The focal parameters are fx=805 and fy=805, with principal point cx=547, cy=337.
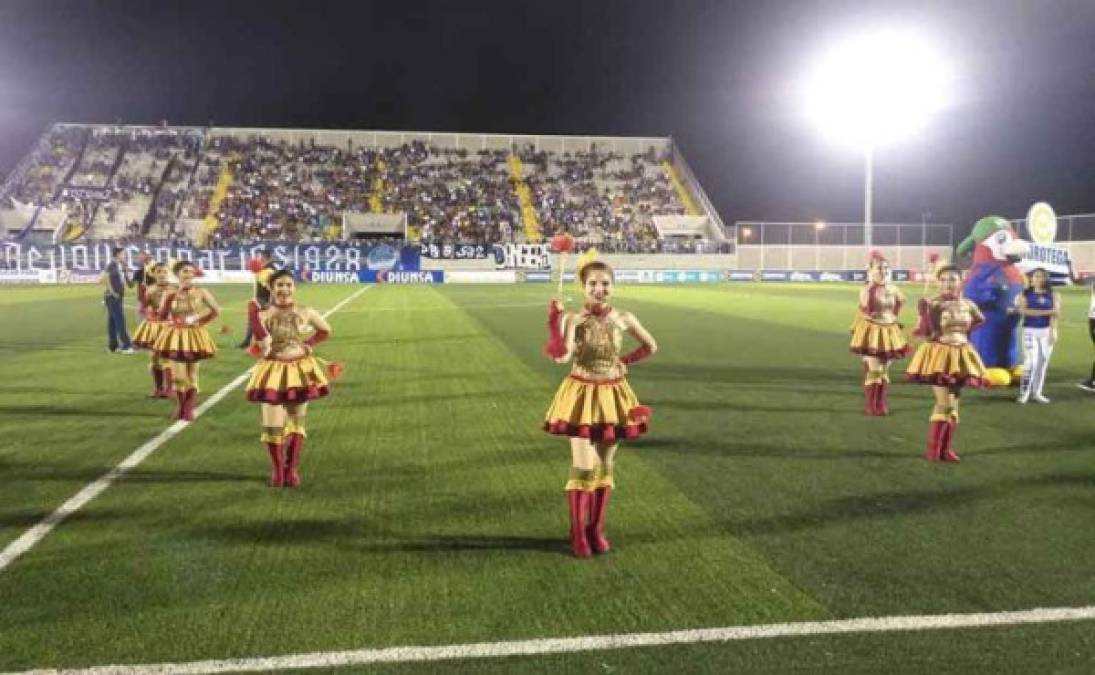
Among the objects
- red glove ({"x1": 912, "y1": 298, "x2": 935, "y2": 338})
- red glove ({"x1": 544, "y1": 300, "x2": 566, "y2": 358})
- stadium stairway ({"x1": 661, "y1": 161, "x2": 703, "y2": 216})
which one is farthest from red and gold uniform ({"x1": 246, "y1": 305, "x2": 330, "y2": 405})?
stadium stairway ({"x1": 661, "y1": 161, "x2": 703, "y2": 216})

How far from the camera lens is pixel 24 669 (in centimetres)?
373

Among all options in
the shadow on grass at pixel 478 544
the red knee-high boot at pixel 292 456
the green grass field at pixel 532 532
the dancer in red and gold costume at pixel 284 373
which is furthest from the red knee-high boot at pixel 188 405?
the shadow on grass at pixel 478 544

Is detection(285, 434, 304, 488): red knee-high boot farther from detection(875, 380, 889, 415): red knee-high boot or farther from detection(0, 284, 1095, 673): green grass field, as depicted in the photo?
detection(875, 380, 889, 415): red knee-high boot

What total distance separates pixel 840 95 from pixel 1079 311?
50.0ft

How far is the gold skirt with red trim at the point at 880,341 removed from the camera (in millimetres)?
10031

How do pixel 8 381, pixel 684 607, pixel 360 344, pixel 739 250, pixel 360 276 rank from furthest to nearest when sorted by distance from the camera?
1. pixel 739 250
2. pixel 360 276
3. pixel 360 344
4. pixel 8 381
5. pixel 684 607

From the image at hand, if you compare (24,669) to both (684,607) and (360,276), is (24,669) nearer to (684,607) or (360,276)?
(684,607)

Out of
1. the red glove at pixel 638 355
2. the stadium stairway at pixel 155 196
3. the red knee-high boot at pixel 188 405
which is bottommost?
the red knee-high boot at pixel 188 405

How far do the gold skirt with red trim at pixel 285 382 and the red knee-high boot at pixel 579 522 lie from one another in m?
2.74

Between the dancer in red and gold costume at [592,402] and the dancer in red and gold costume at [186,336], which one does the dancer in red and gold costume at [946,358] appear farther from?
the dancer in red and gold costume at [186,336]

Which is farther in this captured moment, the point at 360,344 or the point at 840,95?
the point at 840,95

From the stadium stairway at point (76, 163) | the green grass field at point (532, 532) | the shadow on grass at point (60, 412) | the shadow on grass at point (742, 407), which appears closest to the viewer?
the green grass field at point (532, 532)

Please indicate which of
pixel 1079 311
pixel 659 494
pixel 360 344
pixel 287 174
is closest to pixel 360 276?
pixel 287 174

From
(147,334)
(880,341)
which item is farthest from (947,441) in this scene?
(147,334)
